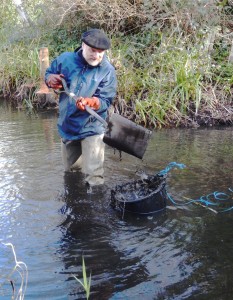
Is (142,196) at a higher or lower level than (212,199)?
higher

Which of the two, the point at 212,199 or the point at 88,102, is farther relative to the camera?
the point at 212,199

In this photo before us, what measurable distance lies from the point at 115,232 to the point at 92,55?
1.85m

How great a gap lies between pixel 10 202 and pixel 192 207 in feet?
6.72

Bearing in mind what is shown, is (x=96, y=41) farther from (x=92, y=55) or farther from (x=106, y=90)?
(x=106, y=90)

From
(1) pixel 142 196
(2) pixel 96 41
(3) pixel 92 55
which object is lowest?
(1) pixel 142 196

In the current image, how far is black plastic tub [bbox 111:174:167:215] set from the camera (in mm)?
4648

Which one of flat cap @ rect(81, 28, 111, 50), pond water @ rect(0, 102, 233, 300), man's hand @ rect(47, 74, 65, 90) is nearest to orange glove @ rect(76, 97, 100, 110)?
man's hand @ rect(47, 74, 65, 90)

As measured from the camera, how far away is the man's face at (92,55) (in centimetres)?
472

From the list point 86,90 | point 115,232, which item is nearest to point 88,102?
point 86,90

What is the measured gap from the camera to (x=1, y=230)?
4.40 meters

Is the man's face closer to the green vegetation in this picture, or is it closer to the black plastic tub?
the black plastic tub

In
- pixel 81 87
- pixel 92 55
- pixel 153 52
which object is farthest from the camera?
pixel 153 52

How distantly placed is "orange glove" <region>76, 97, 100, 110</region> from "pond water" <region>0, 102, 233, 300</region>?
1134mm

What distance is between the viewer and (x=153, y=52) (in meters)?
10.8
